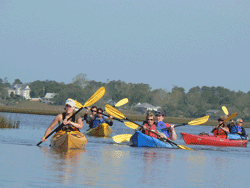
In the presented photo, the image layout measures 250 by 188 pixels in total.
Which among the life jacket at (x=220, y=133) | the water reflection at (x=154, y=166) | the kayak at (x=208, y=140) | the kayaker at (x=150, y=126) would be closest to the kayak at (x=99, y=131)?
the kayak at (x=208, y=140)

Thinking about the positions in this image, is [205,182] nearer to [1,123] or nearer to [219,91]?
[1,123]

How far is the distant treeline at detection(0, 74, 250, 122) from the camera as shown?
110 metres

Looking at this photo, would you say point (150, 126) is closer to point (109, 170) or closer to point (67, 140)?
point (67, 140)

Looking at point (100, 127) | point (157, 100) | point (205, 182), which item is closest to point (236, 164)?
point (205, 182)

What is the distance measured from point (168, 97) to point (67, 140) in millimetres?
110540

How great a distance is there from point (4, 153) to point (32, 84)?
518ft

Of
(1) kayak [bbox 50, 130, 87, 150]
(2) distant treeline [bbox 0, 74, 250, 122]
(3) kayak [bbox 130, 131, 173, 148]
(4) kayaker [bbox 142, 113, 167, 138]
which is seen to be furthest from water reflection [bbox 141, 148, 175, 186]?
(2) distant treeline [bbox 0, 74, 250, 122]

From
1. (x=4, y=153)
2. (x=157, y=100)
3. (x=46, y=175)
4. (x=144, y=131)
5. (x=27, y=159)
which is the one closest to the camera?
(x=46, y=175)

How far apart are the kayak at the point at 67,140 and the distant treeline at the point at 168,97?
308 ft

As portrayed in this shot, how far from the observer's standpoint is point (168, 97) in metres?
122

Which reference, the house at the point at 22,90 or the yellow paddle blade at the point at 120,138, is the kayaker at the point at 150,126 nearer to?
the yellow paddle blade at the point at 120,138

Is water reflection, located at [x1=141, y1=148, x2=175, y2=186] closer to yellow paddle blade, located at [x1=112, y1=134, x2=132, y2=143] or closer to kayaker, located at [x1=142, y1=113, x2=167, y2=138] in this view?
kayaker, located at [x1=142, y1=113, x2=167, y2=138]

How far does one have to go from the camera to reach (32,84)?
545 feet

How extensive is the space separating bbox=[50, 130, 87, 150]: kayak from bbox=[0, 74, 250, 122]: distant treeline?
9380cm
